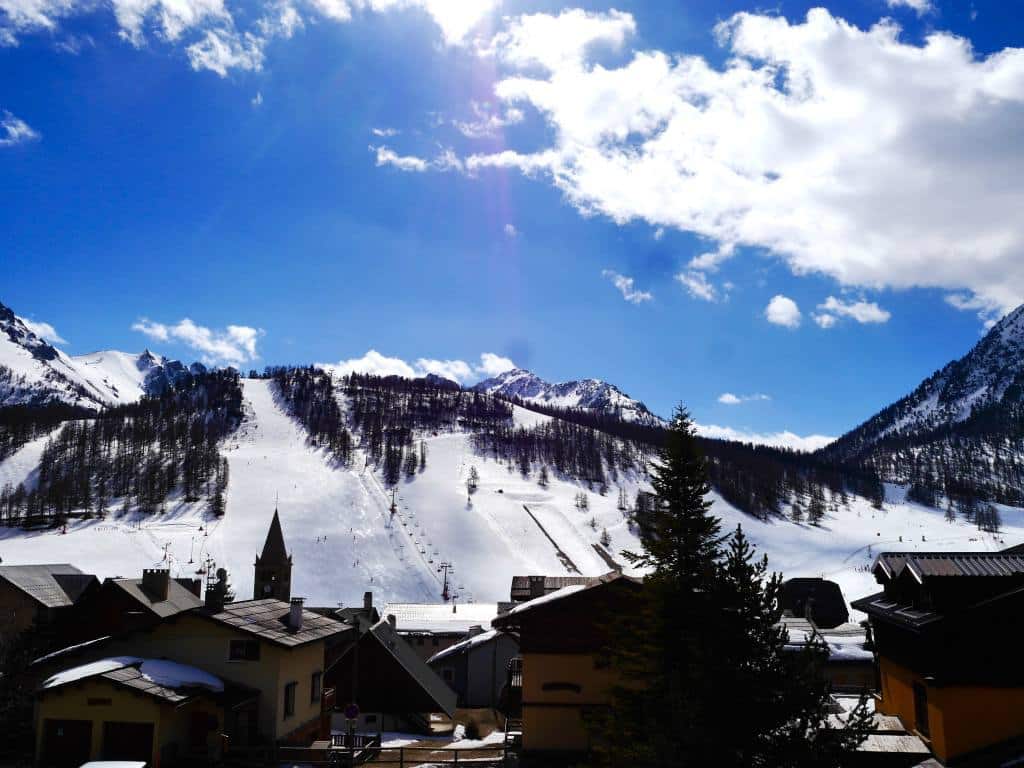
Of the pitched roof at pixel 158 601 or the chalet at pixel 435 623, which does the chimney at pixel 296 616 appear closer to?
the pitched roof at pixel 158 601

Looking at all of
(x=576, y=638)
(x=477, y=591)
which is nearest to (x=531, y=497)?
(x=477, y=591)

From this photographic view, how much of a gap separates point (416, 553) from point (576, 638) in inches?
4184

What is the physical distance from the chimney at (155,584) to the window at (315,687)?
561 inches

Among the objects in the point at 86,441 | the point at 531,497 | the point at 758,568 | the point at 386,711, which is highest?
the point at 86,441

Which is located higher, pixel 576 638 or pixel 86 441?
pixel 86 441

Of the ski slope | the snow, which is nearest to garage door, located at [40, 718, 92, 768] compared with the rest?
the ski slope

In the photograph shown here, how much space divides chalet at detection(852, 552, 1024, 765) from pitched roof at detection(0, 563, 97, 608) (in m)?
43.2

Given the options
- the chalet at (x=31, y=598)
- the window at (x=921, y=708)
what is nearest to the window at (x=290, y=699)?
the chalet at (x=31, y=598)

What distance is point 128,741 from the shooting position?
26.6 m

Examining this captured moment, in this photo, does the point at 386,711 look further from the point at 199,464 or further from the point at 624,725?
the point at 199,464

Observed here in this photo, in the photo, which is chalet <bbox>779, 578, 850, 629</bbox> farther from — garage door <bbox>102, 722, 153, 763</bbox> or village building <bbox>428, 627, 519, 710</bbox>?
garage door <bbox>102, 722, 153, 763</bbox>

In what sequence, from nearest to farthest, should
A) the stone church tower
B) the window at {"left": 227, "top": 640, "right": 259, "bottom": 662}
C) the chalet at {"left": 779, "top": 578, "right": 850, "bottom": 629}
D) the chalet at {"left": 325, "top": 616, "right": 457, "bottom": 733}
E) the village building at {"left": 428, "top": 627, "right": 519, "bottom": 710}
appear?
the window at {"left": 227, "top": 640, "right": 259, "bottom": 662} → the chalet at {"left": 325, "top": 616, "right": 457, "bottom": 733} → the village building at {"left": 428, "top": 627, "right": 519, "bottom": 710} → the chalet at {"left": 779, "top": 578, "right": 850, "bottom": 629} → the stone church tower

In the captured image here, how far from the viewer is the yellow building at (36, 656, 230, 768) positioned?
2658cm

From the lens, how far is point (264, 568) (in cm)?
6975
